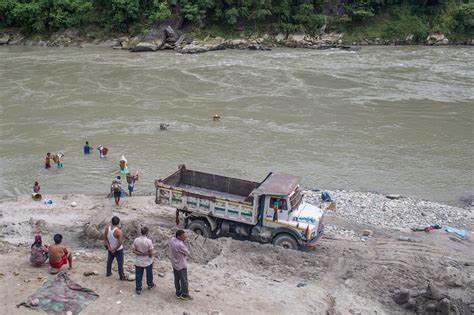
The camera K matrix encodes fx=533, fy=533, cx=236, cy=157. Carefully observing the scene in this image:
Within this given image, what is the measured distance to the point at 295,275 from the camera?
12922 millimetres

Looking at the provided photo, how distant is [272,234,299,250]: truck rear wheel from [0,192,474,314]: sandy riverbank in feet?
1.55

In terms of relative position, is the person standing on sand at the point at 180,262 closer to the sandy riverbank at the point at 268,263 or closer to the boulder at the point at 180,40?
the sandy riverbank at the point at 268,263

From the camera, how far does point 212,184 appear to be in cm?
1703

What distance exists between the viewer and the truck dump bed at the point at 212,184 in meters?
16.4

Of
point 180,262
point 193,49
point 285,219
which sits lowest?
point 285,219

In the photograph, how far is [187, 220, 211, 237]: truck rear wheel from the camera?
1519 cm

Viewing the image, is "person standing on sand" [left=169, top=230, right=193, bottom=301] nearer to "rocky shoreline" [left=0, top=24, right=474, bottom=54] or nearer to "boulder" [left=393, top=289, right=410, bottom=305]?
"boulder" [left=393, top=289, right=410, bottom=305]

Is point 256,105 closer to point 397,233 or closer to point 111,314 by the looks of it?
point 397,233

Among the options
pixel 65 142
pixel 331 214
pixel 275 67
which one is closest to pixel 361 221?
pixel 331 214

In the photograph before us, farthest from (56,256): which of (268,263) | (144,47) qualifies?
(144,47)

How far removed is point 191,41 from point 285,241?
46.7 m

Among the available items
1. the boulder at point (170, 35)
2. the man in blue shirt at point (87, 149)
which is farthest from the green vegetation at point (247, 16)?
the man in blue shirt at point (87, 149)

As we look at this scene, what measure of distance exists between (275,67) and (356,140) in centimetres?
1995

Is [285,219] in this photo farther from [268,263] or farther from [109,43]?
[109,43]
